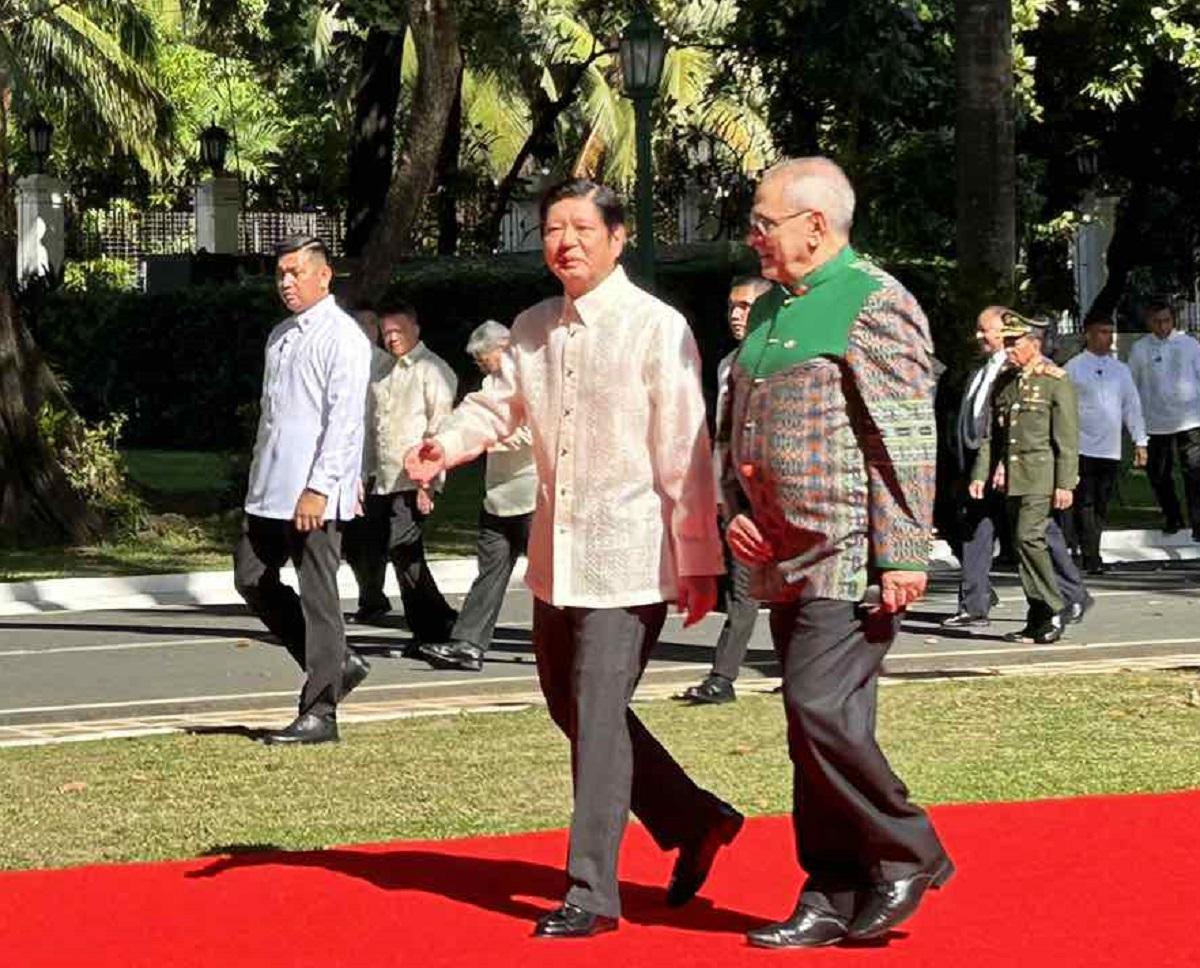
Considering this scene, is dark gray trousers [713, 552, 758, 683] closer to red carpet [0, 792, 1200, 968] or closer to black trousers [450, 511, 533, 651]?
black trousers [450, 511, 533, 651]

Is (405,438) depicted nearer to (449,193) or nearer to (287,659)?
(287,659)

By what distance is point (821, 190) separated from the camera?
23.0ft

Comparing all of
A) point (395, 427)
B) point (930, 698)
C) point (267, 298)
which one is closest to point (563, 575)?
point (930, 698)

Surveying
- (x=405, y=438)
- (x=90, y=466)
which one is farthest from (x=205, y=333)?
(x=405, y=438)

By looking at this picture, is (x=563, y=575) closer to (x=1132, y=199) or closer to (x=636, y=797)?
(x=636, y=797)

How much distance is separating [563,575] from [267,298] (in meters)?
A: 28.8

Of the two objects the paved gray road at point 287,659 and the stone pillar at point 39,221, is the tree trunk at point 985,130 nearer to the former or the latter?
the paved gray road at point 287,659

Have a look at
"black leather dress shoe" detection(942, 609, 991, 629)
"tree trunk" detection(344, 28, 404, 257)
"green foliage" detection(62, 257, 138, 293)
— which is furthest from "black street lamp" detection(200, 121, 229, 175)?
"black leather dress shoe" detection(942, 609, 991, 629)

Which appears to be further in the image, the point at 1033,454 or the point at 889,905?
the point at 1033,454

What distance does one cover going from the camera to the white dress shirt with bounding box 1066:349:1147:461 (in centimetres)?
1984

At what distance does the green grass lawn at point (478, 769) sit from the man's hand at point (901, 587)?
2.51m

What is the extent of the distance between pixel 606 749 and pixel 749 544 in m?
0.62

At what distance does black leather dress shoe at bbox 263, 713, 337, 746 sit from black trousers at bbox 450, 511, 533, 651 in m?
2.89

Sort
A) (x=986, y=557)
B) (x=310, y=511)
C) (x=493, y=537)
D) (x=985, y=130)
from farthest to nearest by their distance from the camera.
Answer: (x=985, y=130)
(x=986, y=557)
(x=493, y=537)
(x=310, y=511)
